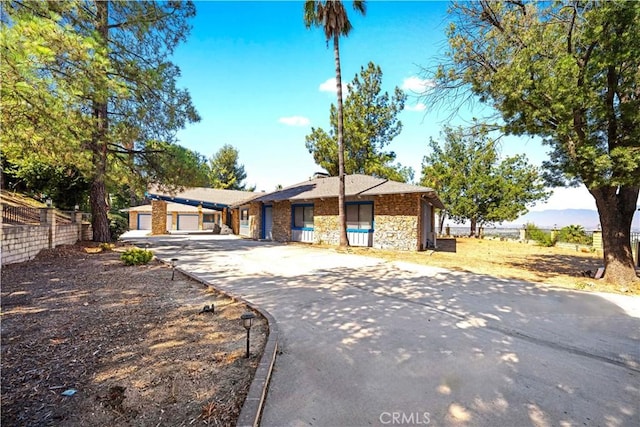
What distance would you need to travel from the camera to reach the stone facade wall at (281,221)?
1817 centimetres

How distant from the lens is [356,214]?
15.2 meters

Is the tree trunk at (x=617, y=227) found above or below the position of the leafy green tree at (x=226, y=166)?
below

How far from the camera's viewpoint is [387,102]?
23.6 metres

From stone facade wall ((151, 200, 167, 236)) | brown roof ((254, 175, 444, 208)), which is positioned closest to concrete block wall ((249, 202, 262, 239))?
brown roof ((254, 175, 444, 208))

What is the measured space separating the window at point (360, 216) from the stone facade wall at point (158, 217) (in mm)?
16610

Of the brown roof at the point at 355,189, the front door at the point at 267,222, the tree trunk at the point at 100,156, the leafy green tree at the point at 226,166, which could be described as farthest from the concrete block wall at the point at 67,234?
the leafy green tree at the point at 226,166

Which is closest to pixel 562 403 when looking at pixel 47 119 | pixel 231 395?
pixel 231 395

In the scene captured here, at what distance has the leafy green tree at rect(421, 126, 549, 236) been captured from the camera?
72.5 ft

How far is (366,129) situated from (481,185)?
33.3 ft

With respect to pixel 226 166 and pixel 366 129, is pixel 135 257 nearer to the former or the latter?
pixel 366 129

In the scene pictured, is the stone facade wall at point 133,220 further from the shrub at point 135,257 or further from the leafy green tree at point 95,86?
the shrub at point 135,257

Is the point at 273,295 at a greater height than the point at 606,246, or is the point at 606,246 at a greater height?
the point at 606,246

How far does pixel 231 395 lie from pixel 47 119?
25.8ft

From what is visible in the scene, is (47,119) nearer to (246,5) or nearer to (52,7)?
(52,7)
